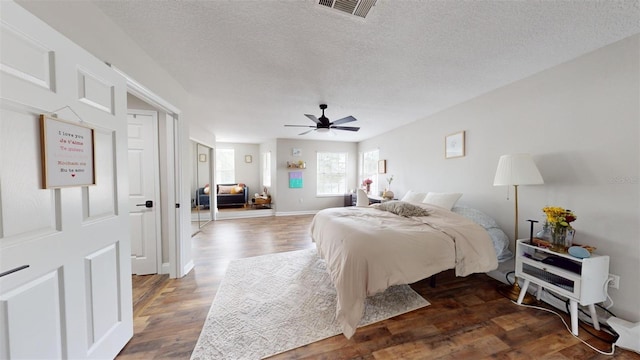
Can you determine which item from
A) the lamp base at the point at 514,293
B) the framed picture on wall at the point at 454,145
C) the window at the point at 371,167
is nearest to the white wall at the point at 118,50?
the lamp base at the point at 514,293

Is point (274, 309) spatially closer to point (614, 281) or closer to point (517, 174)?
point (517, 174)

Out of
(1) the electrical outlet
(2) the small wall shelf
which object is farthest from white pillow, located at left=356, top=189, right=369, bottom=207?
(1) the electrical outlet

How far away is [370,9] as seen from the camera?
4.64 feet

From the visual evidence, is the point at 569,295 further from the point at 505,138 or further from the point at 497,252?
the point at 505,138

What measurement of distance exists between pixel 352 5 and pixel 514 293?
3141 mm

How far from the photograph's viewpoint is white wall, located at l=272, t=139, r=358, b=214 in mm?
6324

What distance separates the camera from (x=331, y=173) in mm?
A: 6820

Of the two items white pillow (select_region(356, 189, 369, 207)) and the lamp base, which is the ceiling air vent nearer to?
the lamp base

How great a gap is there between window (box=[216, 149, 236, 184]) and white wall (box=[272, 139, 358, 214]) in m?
2.12

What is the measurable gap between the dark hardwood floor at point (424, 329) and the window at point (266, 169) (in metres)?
4.63

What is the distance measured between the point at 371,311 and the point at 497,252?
162cm

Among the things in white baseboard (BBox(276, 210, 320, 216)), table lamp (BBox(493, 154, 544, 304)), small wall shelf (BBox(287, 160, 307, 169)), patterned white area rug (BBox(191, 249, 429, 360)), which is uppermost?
small wall shelf (BBox(287, 160, 307, 169))

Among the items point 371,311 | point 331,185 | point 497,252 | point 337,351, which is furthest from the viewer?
point 331,185

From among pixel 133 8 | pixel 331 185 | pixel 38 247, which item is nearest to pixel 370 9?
pixel 133 8
